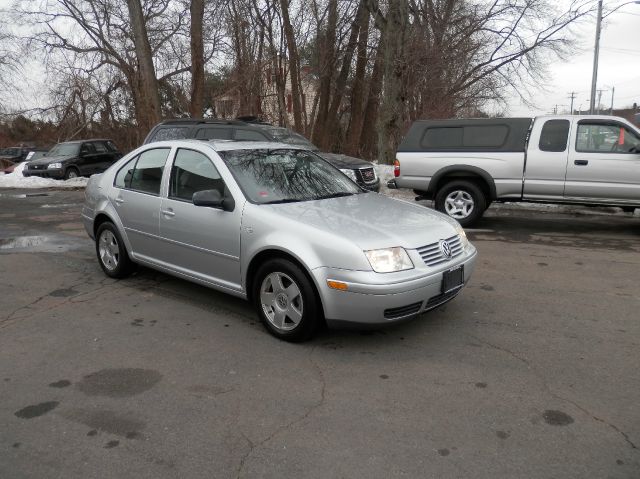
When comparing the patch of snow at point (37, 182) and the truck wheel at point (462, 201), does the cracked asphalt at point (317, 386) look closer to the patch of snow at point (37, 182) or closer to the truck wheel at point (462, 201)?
the truck wheel at point (462, 201)

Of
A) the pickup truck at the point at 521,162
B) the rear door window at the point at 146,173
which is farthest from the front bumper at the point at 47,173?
the rear door window at the point at 146,173

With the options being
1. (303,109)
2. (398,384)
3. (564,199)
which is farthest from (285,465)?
(303,109)

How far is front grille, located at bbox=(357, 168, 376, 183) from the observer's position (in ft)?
33.3

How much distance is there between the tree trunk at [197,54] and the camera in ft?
59.8

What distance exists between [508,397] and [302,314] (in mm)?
1554

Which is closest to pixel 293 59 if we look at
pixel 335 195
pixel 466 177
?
pixel 466 177

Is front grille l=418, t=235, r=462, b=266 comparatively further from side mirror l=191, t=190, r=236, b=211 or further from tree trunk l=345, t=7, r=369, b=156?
tree trunk l=345, t=7, r=369, b=156

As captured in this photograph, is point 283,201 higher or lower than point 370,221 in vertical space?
higher

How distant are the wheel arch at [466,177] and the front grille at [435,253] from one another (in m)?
4.96

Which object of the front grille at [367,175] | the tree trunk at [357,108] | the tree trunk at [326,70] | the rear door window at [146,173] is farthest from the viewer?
the tree trunk at [357,108]

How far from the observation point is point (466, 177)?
30.4 feet

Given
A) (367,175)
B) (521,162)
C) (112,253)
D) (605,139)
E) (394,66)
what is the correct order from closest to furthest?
1. (112,253)
2. (605,139)
3. (521,162)
4. (367,175)
5. (394,66)

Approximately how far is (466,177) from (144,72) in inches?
528

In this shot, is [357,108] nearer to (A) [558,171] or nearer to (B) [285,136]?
(B) [285,136]
